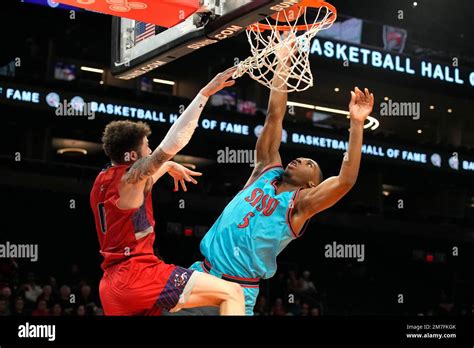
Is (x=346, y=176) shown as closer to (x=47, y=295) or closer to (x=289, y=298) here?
(x=47, y=295)

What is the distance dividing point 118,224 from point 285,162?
14869 mm

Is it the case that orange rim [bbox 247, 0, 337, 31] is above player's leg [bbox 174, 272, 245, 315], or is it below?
above

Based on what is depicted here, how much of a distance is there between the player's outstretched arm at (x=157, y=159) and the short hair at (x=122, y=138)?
0.60ft

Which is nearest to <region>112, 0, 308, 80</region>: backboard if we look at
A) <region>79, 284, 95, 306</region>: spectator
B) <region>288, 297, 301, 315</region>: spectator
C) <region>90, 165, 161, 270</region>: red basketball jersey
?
<region>90, 165, 161, 270</region>: red basketball jersey

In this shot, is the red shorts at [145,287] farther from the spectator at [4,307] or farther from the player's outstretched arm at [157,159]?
the spectator at [4,307]

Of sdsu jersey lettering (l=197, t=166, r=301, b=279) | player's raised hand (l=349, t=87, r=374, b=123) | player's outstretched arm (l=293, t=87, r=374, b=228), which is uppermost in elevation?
Result: player's raised hand (l=349, t=87, r=374, b=123)

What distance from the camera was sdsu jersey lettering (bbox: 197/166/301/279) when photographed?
17.0 ft

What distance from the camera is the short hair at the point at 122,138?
470 centimetres

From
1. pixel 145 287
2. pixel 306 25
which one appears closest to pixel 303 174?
pixel 306 25

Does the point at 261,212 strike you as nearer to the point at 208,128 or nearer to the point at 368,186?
the point at 208,128

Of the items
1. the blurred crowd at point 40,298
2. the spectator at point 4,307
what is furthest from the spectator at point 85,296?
the spectator at point 4,307

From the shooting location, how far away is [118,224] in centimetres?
461

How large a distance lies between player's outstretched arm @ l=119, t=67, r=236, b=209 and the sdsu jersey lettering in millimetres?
807

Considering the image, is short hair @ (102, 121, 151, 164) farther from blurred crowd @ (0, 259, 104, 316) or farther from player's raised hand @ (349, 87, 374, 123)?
blurred crowd @ (0, 259, 104, 316)
